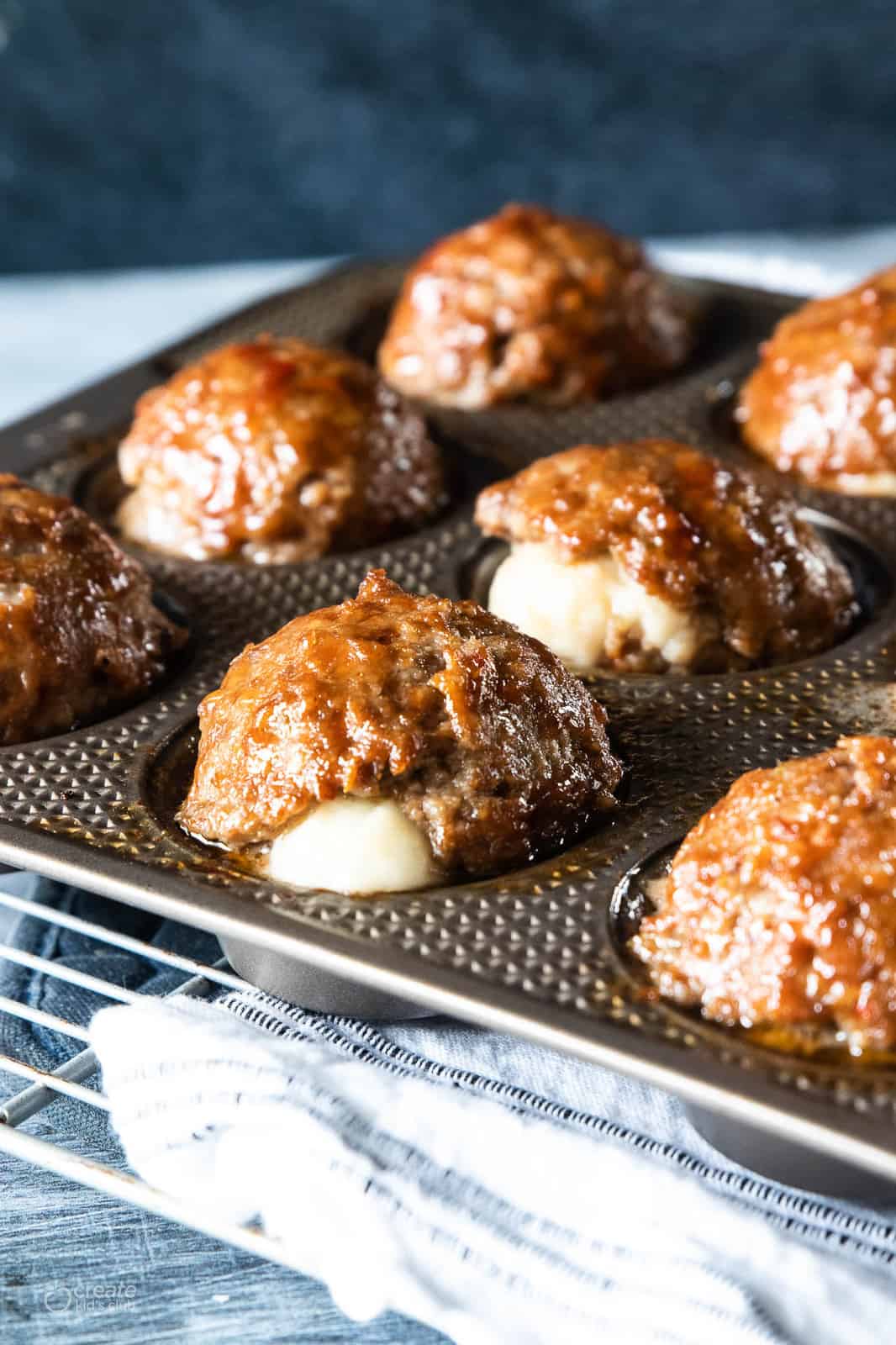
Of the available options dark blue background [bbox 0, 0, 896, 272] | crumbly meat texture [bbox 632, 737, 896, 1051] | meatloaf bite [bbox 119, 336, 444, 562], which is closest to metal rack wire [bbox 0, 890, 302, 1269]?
crumbly meat texture [bbox 632, 737, 896, 1051]

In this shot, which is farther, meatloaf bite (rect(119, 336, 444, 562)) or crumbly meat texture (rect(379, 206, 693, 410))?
crumbly meat texture (rect(379, 206, 693, 410))

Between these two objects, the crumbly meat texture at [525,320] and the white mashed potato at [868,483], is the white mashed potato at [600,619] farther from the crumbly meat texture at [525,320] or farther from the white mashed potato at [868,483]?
the crumbly meat texture at [525,320]

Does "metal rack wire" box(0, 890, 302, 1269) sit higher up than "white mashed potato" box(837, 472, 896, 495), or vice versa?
"white mashed potato" box(837, 472, 896, 495)

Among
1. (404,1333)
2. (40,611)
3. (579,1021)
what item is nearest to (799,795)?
(579,1021)

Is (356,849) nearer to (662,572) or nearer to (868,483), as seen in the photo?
(662,572)

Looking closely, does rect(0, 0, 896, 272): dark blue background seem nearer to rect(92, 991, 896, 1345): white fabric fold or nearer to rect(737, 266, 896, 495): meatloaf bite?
rect(737, 266, 896, 495): meatloaf bite

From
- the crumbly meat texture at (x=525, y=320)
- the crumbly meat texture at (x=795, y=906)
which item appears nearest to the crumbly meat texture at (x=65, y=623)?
the crumbly meat texture at (x=795, y=906)
